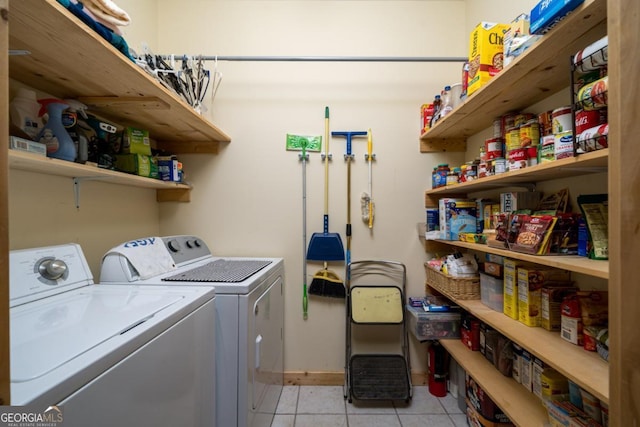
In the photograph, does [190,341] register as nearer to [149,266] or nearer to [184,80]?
[149,266]

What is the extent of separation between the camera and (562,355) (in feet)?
3.00

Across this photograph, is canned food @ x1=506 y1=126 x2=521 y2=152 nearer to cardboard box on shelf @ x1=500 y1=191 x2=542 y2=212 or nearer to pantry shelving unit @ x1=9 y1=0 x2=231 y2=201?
cardboard box on shelf @ x1=500 y1=191 x2=542 y2=212

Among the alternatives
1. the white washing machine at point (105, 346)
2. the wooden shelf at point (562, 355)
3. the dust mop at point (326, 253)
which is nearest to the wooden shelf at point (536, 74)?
the dust mop at point (326, 253)

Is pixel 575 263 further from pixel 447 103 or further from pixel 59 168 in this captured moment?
pixel 59 168

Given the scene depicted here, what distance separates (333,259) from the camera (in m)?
1.96

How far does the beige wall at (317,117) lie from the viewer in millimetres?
2014

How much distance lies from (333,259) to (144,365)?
1389mm

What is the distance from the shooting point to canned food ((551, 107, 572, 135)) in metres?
0.92

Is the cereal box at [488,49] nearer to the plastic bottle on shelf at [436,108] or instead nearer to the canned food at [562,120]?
the canned food at [562,120]

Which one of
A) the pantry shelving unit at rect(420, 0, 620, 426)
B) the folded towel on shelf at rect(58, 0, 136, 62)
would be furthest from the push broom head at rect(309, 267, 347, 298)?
the folded towel on shelf at rect(58, 0, 136, 62)

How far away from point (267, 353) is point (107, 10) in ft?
5.46

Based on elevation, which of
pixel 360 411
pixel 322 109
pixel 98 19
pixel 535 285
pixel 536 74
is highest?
pixel 322 109

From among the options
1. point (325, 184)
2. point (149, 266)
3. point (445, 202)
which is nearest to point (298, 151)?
point (325, 184)

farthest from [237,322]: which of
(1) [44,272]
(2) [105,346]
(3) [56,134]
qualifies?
(3) [56,134]
